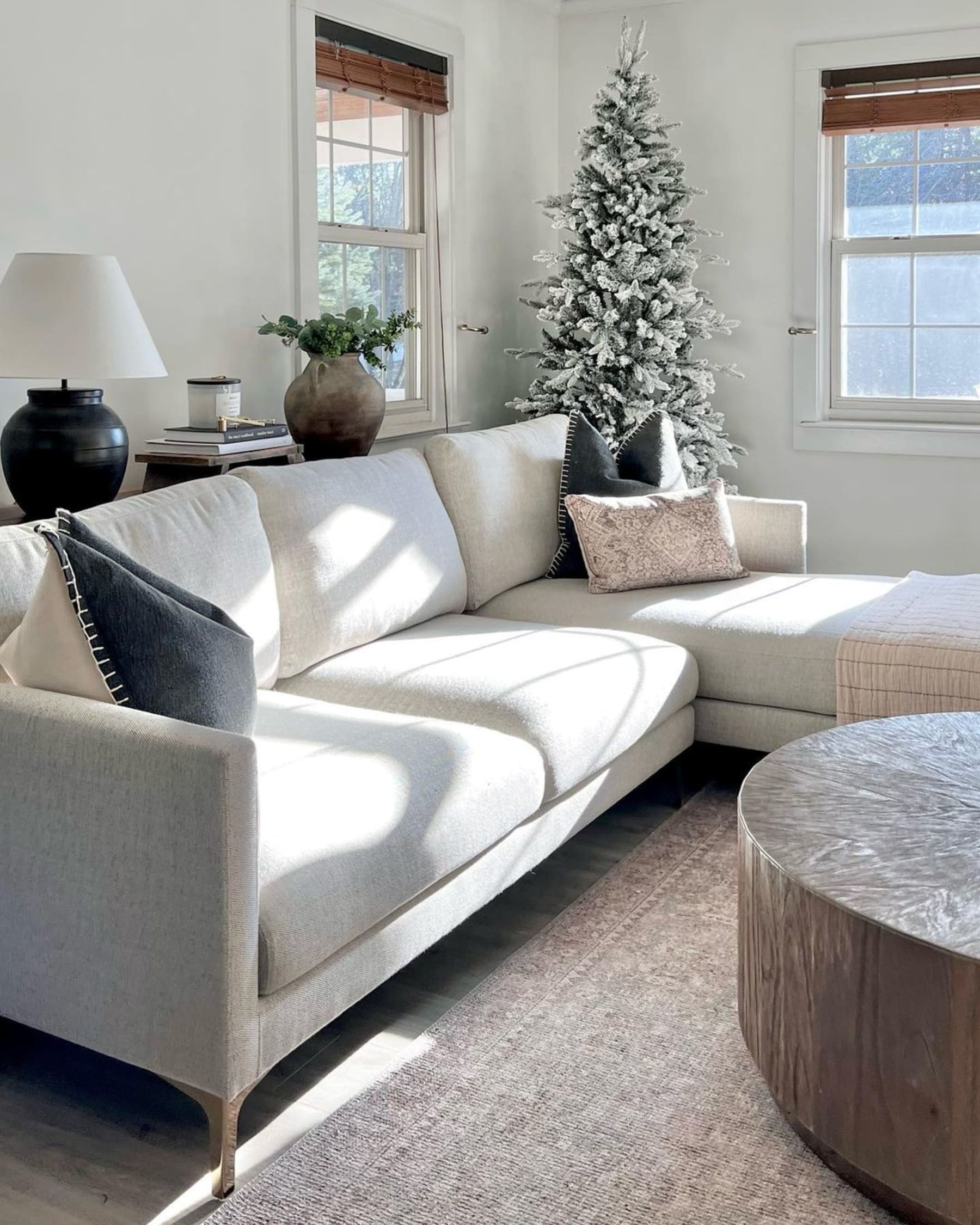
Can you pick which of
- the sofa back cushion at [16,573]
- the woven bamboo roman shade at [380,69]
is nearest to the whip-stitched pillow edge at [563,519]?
the woven bamboo roman shade at [380,69]

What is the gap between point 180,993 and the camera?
1927 mm

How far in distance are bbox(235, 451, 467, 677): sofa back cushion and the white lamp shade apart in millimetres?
418

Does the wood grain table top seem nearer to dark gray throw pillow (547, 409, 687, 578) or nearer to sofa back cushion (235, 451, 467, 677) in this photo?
sofa back cushion (235, 451, 467, 677)

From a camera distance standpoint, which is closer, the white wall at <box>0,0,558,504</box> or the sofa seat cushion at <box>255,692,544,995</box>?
the sofa seat cushion at <box>255,692,544,995</box>

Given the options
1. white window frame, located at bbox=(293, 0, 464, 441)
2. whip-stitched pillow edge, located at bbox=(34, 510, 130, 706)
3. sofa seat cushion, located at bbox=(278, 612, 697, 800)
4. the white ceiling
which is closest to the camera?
whip-stitched pillow edge, located at bbox=(34, 510, 130, 706)

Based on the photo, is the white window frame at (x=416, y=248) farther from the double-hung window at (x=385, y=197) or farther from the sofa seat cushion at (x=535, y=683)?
the sofa seat cushion at (x=535, y=683)

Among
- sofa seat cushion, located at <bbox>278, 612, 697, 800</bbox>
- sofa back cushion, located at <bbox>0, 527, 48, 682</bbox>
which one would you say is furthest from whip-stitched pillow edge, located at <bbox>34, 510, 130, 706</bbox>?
sofa seat cushion, located at <bbox>278, 612, 697, 800</bbox>

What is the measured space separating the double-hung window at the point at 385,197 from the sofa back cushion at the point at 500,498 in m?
0.67

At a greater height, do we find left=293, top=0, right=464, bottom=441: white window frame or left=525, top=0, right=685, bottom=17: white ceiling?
left=525, top=0, right=685, bottom=17: white ceiling

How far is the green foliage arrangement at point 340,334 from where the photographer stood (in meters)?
3.95

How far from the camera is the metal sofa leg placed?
1.92 meters

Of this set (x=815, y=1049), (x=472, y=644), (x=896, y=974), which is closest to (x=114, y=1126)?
(x=815, y=1049)

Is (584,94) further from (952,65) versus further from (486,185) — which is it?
(952,65)

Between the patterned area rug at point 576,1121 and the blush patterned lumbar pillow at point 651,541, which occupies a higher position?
the blush patterned lumbar pillow at point 651,541
